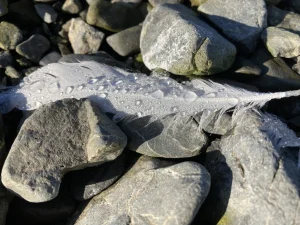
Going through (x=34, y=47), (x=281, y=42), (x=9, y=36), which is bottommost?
(x=34, y=47)

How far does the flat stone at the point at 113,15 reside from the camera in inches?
180

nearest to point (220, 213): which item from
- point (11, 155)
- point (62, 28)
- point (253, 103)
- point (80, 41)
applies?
point (253, 103)

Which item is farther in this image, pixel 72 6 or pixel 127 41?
pixel 72 6

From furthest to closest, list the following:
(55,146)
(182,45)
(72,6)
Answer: (72,6)
(182,45)
(55,146)

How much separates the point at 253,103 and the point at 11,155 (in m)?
2.15

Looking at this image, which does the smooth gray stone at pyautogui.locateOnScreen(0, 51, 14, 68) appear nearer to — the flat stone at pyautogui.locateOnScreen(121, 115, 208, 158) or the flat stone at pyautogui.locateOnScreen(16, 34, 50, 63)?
the flat stone at pyautogui.locateOnScreen(16, 34, 50, 63)

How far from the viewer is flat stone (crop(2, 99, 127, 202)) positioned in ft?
11.3

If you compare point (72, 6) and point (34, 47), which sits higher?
point (72, 6)

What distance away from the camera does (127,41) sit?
4.58 meters

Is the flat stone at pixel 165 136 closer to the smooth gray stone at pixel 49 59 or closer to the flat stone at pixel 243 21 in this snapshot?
the flat stone at pixel 243 21

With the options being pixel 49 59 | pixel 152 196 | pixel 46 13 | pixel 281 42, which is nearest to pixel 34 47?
pixel 49 59

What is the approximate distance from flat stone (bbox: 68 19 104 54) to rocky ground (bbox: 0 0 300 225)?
0.01 m

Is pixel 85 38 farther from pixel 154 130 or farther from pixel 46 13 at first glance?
pixel 154 130

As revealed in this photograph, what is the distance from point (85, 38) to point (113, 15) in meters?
0.39
